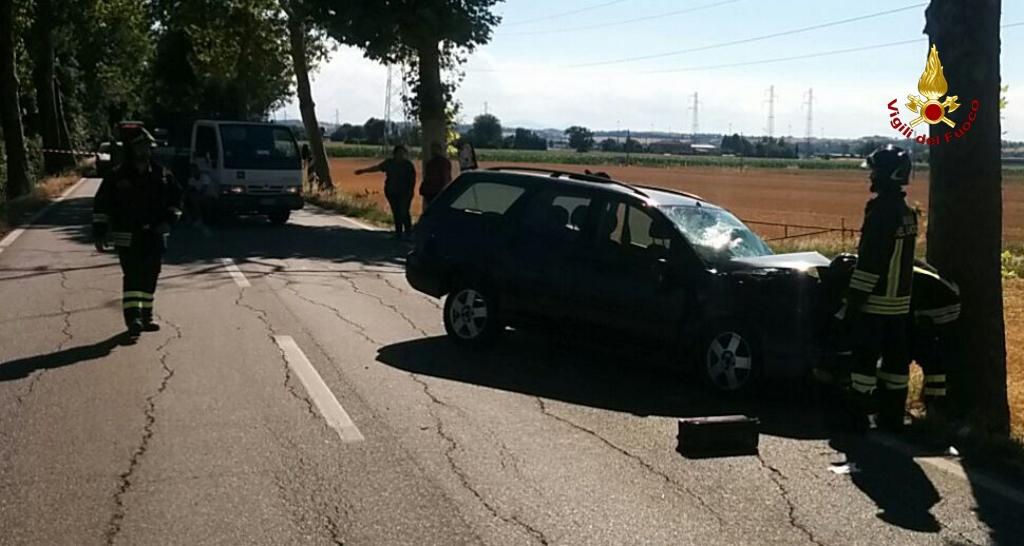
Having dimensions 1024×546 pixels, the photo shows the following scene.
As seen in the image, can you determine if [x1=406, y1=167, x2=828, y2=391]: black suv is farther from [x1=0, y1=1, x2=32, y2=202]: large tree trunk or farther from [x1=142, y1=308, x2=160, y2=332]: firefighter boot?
[x1=0, y1=1, x2=32, y2=202]: large tree trunk

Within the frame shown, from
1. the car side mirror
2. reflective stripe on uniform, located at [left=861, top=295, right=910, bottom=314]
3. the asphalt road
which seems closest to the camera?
the asphalt road

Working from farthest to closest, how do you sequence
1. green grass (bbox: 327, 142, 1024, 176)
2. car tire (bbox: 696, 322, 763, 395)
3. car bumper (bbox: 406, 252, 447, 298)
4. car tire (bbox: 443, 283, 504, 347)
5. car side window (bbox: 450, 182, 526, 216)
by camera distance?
green grass (bbox: 327, 142, 1024, 176) → car bumper (bbox: 406, 252, 447, 298) → car side window (bbox: 450, 182, 526, 216) → car tire (bbox: 443, 283, 504, 347) → car tire (bbox: 696, 322, 763, 395)

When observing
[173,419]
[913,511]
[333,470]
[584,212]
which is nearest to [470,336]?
[584,212]

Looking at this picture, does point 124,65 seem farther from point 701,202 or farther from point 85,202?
point 701,202

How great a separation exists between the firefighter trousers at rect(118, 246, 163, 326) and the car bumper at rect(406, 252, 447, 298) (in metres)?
2.31

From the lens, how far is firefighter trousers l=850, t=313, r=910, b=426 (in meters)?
7.32

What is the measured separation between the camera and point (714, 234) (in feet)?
30.2

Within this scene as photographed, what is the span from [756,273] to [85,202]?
1050 inches

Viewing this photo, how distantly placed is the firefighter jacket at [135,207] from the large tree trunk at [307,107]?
25278mm

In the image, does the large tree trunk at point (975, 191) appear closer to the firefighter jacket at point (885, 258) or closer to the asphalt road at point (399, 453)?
the firefighter jacket at point (885, 258)

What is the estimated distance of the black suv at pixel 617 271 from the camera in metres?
8.23

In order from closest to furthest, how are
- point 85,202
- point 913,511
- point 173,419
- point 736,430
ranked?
point 913,511, point 736,430, point 173,419, point 85,202

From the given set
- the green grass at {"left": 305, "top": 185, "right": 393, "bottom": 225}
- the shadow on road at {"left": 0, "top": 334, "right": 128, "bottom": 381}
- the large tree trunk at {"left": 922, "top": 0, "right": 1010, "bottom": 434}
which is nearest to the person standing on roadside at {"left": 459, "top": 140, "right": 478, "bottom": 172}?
the green grass at {"left": 305, "top": 185, "right": 393, "bottom": 225}

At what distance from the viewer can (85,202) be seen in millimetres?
31500
